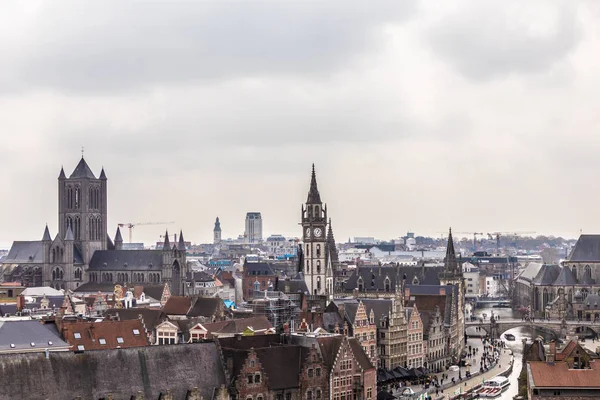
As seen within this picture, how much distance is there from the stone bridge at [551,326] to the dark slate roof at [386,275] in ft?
38.0

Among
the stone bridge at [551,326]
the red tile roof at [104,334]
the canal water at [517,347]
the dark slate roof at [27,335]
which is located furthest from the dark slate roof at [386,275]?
the dark slate roof at [27,335]

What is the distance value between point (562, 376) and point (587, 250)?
118 metres

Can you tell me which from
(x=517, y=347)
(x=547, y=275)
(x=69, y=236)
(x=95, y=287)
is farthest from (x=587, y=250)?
(x=69, y=236)

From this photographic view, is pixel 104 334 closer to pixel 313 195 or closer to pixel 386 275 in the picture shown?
pixel 313 195

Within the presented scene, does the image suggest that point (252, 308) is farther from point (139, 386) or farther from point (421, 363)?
point (139, 386)

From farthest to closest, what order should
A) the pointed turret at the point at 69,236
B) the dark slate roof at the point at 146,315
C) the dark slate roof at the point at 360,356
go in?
1. the pointed turret at the point at 69,236
2. the dark slate roof at the point at 146,315
3. the dark slate roof at the point at 360,356

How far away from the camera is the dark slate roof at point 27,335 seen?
84.5 metres

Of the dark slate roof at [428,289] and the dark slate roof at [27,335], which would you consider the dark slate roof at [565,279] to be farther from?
the dark slate roof at [27,335]

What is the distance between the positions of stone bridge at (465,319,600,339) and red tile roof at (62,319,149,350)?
83775 millimetres

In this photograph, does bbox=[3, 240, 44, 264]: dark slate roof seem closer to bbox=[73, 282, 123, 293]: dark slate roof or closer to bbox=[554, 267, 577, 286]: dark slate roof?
bbox=[73, 282, 123, 293]: dark slate roof

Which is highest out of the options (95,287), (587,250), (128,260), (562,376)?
(587,250)

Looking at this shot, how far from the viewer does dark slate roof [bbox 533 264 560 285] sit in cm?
19038

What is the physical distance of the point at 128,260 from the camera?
19412 centimetres

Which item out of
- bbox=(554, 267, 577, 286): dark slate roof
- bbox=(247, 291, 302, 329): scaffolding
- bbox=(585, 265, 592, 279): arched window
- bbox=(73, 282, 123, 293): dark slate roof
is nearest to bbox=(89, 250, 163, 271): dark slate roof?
bbox=(73, 282, 123, 293): dark slate roof
